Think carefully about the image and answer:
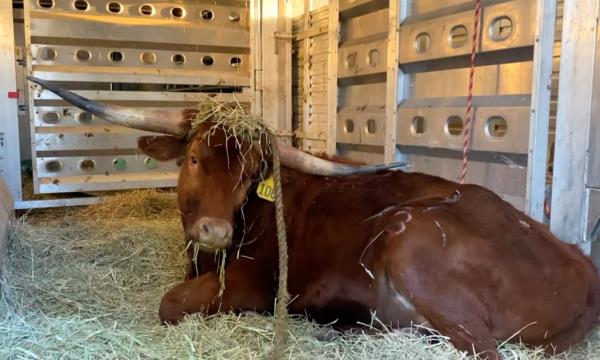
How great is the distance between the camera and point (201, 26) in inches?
248

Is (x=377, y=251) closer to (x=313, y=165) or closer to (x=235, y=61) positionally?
A: (x=313, y=165)

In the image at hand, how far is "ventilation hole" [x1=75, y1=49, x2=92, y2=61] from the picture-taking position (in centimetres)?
593

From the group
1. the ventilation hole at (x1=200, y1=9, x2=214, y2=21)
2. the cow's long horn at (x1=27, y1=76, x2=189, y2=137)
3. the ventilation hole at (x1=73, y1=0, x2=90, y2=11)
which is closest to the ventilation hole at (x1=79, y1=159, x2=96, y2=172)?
the ventilation hole at (x1=73, y1=0, x2=90, y2=11)

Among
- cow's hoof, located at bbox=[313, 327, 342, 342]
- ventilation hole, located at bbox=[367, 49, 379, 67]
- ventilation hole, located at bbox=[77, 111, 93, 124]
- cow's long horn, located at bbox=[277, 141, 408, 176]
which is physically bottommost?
cow's hoof, located at bbox=[313, 327, 342, 342]

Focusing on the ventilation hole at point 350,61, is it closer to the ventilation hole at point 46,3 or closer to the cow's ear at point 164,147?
the cow's ear at point 164,147

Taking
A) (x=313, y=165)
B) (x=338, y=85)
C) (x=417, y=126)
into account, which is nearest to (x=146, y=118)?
(x=313, y=165)

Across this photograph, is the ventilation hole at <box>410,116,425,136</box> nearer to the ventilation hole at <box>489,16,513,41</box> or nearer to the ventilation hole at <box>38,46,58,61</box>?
the ventilation hole at <box>489,16,513,41</box>

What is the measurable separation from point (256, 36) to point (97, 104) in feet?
Result: 11.1

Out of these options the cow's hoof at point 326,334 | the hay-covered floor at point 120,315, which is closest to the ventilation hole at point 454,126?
the hay-covered floor at point 120,315

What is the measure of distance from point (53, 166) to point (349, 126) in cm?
301

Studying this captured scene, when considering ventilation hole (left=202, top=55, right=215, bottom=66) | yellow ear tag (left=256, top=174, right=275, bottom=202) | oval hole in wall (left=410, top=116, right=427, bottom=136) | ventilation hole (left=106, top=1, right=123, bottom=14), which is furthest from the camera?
ventilation hole (left=202, top=55, right=215, bottom=66)

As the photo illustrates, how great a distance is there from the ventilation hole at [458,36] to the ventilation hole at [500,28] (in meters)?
0.24

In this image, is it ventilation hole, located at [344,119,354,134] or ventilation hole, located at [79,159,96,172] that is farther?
ventilation hole, located at [79,159,96,172]

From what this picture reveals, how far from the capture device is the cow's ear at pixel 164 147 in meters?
3.52
